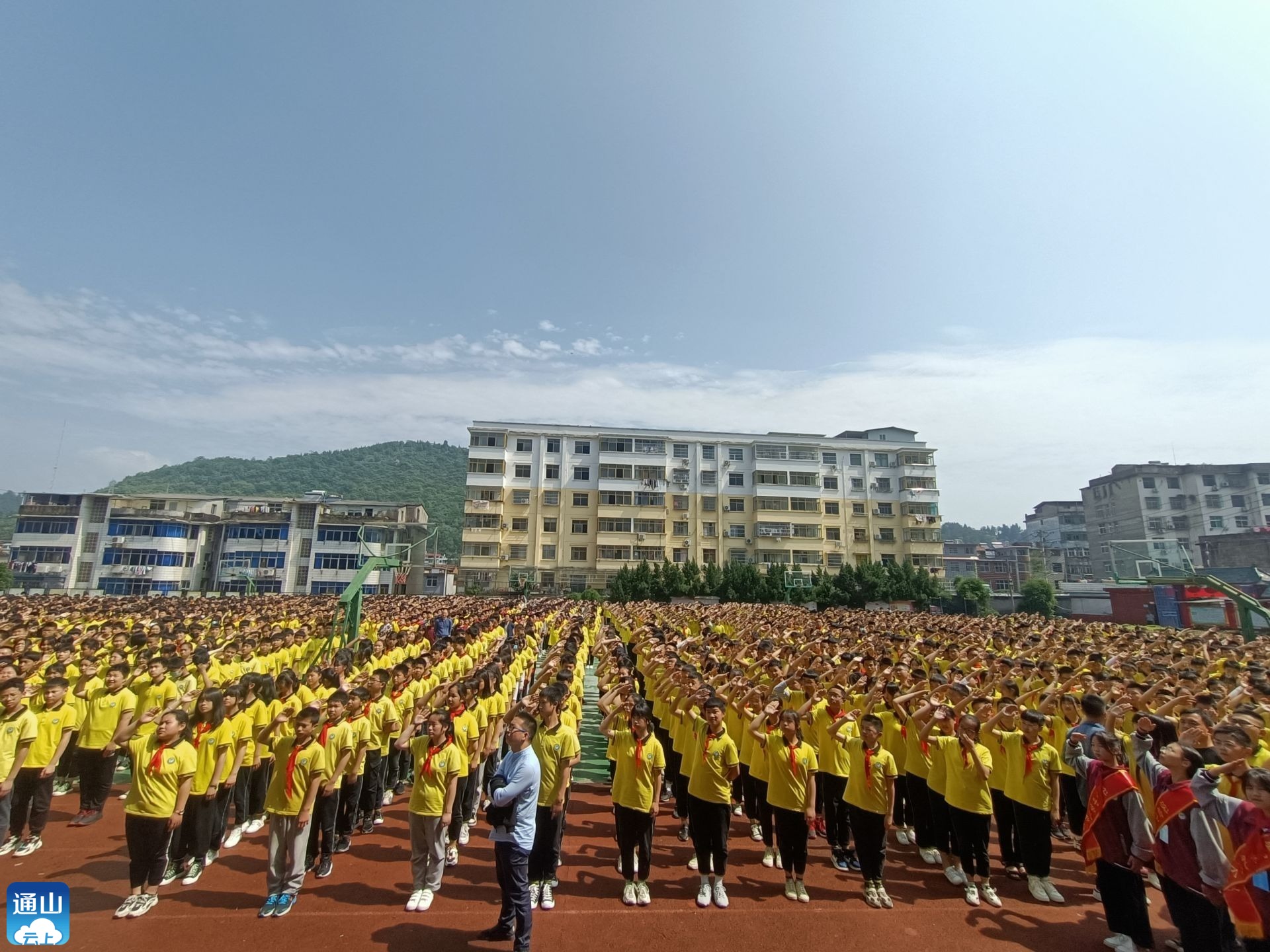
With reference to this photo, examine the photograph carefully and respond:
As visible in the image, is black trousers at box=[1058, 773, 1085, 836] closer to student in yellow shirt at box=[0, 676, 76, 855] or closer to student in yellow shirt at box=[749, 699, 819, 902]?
student in yellow shirt at box=[749, 699, 819, 902]

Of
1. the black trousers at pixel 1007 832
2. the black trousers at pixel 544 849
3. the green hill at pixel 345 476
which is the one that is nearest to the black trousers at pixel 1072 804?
the black trousers at pixel 1007 832

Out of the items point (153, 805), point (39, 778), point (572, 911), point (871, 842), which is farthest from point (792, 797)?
point (39, 778)

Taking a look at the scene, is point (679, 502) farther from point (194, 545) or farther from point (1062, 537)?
point (1062, 537)

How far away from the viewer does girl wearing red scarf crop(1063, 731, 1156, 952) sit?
4.27 meters

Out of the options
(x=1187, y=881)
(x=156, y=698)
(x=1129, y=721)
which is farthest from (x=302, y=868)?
(x=1129, y=721)

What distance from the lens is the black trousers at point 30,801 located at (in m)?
5.57

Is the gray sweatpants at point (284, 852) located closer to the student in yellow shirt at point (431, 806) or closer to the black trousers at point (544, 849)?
the student in yellow shirt at point (431, 806)

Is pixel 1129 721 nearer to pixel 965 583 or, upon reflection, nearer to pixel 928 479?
pixel 965 583

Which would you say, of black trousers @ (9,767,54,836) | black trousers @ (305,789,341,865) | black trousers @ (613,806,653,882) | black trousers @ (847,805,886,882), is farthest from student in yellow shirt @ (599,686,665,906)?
black trousers @ (9,767,54,836)

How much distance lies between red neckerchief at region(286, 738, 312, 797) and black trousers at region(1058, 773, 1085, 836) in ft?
21.7

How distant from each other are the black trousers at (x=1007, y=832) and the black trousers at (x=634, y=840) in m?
3.05

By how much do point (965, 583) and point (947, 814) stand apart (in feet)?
110

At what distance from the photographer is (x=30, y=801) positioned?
561cm

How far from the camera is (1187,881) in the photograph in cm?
379
